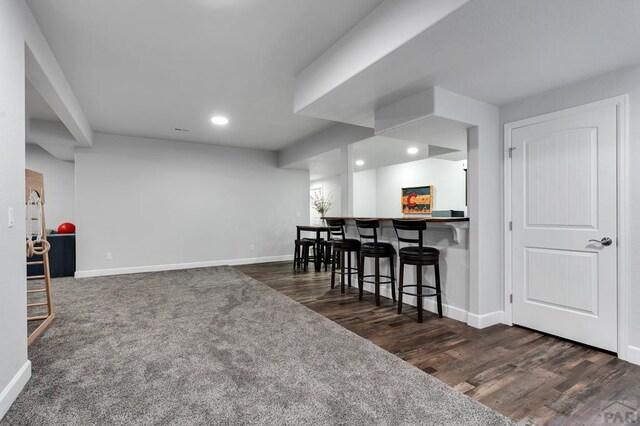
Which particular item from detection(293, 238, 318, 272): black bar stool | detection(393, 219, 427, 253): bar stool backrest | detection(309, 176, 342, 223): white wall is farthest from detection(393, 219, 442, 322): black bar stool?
detection(309, 176, 342, 223): white wall

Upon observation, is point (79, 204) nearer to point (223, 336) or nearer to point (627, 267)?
point (223, 336)

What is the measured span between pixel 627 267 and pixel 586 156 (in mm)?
914

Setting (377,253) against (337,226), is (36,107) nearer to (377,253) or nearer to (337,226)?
(337,226)

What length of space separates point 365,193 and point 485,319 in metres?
6.47

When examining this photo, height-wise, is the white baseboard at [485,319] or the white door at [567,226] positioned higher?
the white door at [567,226]

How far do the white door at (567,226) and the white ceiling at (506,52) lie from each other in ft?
1.50

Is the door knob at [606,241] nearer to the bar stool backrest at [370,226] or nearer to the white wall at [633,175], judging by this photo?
the white wall at [633,175]

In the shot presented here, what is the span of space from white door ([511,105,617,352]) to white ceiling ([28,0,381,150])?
2.01m

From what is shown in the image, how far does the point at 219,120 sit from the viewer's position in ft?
15.8

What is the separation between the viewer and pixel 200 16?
7.55 feet

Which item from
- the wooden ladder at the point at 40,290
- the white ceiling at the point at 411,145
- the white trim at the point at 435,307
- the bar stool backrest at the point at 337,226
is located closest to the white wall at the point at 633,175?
the white ceiling at the point at 411,145

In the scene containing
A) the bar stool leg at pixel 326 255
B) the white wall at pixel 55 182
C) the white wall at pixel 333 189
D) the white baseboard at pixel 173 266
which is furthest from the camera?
the white wall at pixel 333 189

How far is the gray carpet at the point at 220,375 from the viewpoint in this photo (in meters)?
1.72

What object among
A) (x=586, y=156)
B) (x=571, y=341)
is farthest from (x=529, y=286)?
(x=586, y=156)
